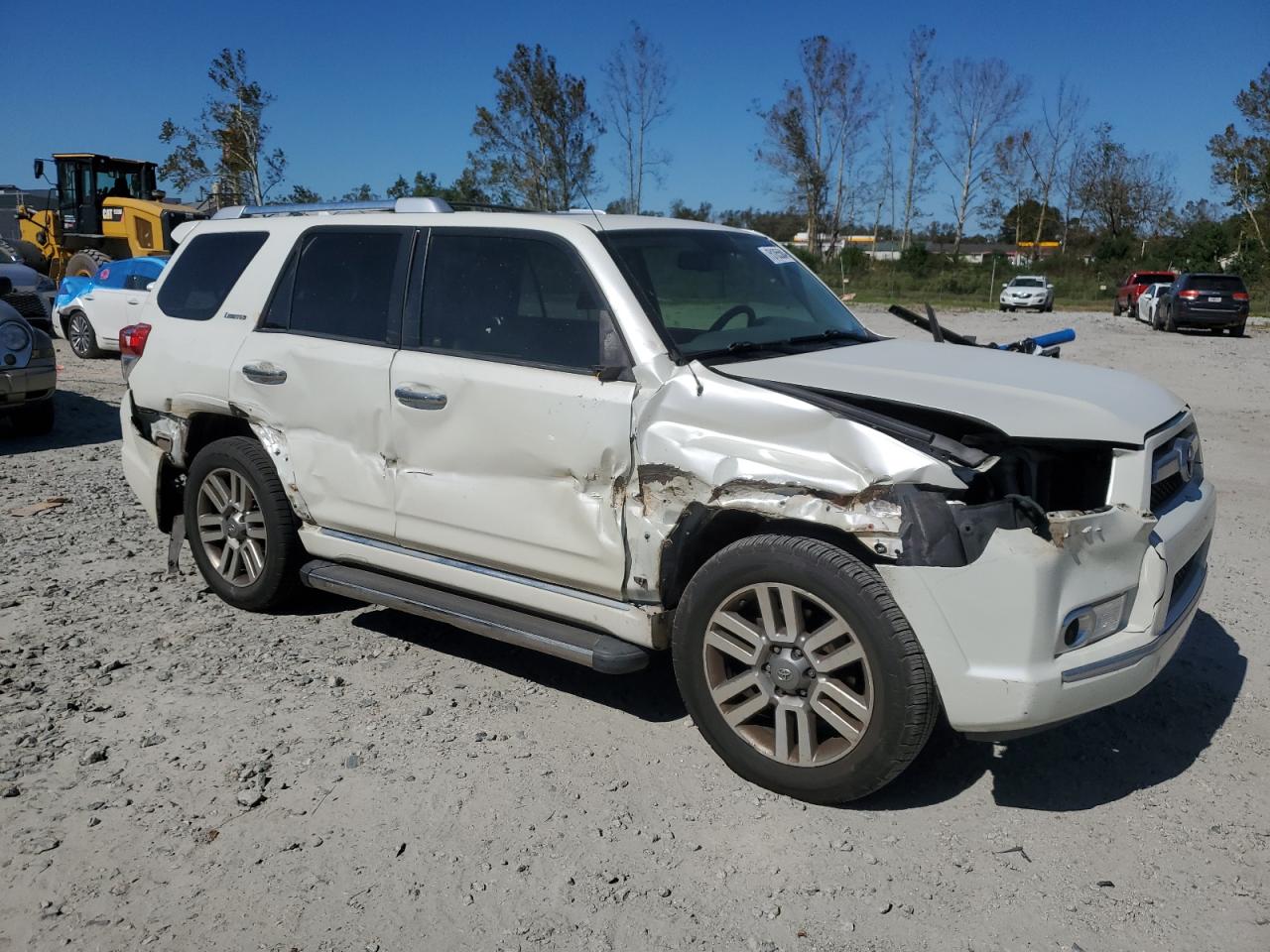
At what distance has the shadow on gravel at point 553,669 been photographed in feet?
15.0

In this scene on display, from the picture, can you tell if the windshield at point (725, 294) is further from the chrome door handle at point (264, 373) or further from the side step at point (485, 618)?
the chrome door handle at point (264, 373)

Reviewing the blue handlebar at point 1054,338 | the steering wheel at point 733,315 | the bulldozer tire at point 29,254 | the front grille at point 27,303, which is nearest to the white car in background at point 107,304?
the front grille at point 27,303

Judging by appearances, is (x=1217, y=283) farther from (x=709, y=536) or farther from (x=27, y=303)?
(x=709, y=536)

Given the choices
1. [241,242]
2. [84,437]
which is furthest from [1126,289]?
[241,242]

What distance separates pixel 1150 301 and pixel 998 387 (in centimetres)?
3102

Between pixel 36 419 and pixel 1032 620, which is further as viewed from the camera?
pixel 36 419

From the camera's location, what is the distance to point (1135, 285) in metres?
35.1

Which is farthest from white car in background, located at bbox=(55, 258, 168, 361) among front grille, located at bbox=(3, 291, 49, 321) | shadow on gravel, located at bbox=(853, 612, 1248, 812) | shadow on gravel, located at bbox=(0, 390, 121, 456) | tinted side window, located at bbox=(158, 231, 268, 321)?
shadow on gravel, located at bbox=(853, 612, 1248, 812)

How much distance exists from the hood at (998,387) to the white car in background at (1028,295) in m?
36.5

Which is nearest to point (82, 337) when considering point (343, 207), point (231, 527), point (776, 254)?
point (231, 527)

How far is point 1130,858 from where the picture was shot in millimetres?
3414

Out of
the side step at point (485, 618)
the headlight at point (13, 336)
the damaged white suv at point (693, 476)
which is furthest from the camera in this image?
the headlight at point (13, 336)

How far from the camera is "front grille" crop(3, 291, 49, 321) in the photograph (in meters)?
13.9

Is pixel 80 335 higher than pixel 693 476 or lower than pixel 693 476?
lower
